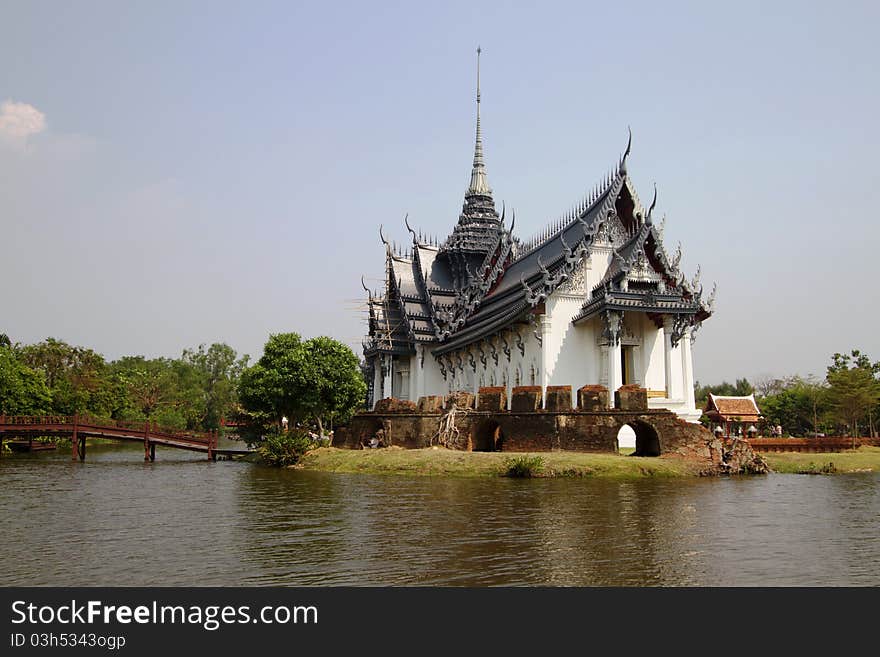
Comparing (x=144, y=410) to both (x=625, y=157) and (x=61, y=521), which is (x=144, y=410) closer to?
(x=625, y=157)

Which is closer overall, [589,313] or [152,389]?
[589,313]

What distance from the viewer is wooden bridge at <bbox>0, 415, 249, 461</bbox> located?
1335 inches

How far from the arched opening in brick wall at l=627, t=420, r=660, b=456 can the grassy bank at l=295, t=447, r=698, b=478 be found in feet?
5.03

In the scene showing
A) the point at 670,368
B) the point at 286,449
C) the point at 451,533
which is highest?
the point at 670,368

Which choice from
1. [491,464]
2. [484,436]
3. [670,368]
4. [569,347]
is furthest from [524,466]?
[670,368]

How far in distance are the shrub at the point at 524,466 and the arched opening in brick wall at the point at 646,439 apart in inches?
177

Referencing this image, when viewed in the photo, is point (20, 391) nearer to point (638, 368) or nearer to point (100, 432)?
point (100, 432)

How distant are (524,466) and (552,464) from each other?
2.87 ft

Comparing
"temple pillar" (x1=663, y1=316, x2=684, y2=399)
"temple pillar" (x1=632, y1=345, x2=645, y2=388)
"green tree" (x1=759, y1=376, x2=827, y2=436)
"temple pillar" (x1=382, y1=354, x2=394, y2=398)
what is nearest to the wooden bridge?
"temple pillar" (x1=382, y1=354, x2=394, y2=398)

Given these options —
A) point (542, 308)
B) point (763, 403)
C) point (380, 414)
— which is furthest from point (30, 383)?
point (763, 403)

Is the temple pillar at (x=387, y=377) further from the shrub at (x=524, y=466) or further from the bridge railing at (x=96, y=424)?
the shrub at (x=524, y=466)

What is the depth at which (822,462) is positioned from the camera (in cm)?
2419
